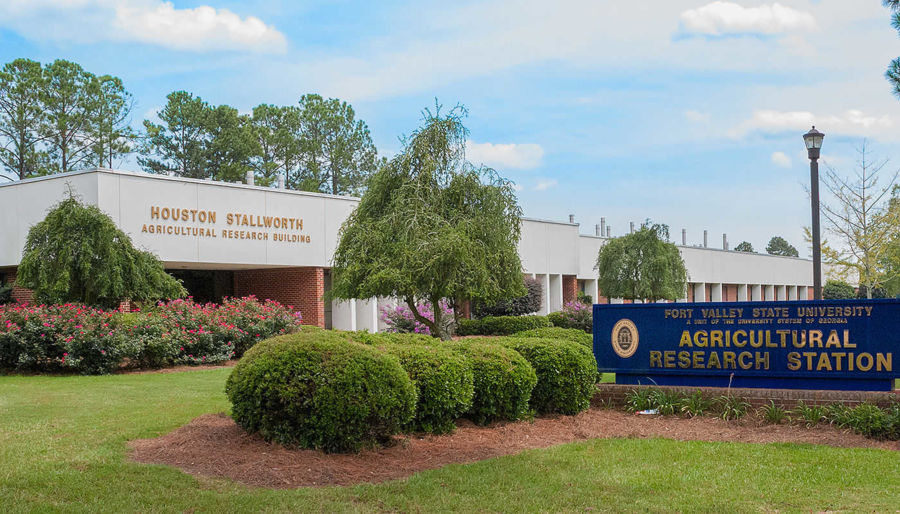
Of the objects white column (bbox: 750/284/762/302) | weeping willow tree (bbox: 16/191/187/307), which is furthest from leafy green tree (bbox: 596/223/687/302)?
white column (bbox: 750/284/762/302)

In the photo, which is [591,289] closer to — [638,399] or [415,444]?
[638,399]

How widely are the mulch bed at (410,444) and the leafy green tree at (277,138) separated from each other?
152 ft

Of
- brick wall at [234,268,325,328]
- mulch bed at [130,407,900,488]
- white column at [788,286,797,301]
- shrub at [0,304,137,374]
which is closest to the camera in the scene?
mulch bed at [130,407,900,488]

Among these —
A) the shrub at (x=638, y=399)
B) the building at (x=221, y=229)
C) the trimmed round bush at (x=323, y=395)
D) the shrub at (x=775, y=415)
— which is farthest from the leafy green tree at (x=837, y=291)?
the trimmed round bush at (x=323, y=395)

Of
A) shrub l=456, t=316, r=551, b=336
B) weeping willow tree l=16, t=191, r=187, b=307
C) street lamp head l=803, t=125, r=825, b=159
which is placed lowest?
shrub l=456, t=316, r=551, b=336

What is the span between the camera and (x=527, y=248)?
34750 millimetres

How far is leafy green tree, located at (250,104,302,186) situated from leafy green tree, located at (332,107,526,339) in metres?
40.4

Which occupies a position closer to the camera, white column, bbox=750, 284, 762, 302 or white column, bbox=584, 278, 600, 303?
white column, bbox=584, 278, 600, 303

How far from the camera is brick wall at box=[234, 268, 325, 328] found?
2678 centimetres

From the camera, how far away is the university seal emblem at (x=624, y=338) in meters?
12.2

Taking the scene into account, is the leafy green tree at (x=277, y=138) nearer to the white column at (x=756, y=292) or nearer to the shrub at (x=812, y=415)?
the white column at (x=756, y=292)

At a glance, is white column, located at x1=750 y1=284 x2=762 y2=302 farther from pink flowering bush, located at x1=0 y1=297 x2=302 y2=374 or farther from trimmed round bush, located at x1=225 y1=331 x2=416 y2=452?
trimmed round bush, located at x1=225 y1=331 x2=416 y2=452

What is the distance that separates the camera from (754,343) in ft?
37.3

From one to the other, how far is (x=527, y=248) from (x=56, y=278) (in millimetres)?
20033
